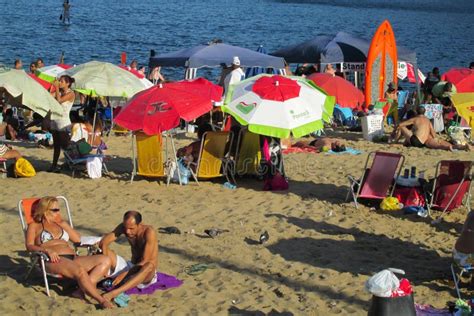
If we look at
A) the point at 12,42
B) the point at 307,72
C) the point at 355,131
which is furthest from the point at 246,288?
the point at 12,42

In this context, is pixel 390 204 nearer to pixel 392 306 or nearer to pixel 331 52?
pixel 392 306

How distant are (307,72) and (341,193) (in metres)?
9.99

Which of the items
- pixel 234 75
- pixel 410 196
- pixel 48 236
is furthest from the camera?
pixel 234 75

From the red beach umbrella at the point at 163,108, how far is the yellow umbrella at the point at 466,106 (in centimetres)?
327

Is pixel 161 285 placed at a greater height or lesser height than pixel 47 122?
greater

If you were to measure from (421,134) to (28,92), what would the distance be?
276 inches

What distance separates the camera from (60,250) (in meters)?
8.16

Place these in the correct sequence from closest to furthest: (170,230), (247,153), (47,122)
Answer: (170,230)
(247,153)
(47,122)

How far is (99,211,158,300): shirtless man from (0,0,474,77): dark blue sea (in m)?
24.7

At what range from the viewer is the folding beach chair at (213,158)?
40.0 feet

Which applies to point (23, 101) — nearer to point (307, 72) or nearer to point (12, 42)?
point (307, 72)

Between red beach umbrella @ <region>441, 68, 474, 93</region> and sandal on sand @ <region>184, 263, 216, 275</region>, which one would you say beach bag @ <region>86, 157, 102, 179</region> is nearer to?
sandal on sand @ <region>184, 263, 216, 275</region>

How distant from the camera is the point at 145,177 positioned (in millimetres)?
12711

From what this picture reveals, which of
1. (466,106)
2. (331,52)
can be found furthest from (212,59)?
(466,106)
